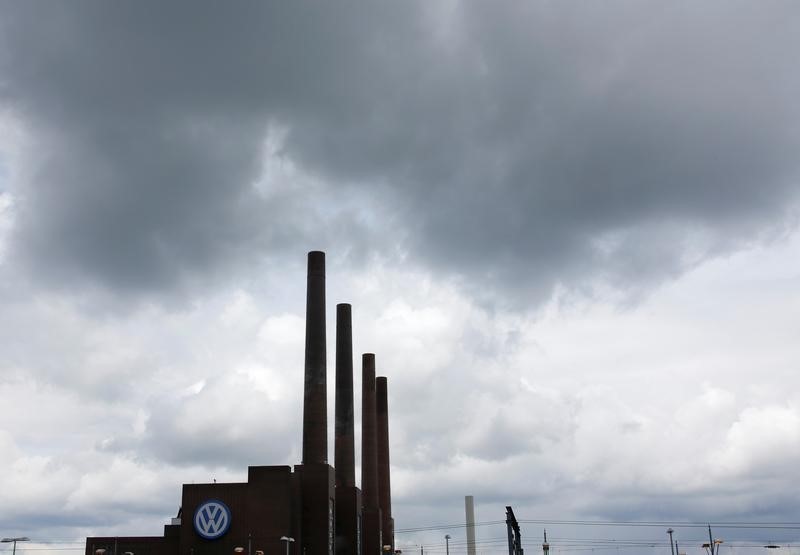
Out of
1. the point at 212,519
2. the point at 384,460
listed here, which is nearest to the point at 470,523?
the point at 384,460

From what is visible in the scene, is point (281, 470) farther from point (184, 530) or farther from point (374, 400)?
point (374, 400)

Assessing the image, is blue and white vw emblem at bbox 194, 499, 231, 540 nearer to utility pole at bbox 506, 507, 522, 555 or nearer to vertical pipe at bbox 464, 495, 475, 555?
utility pole at bbox 506, 507, 522, 555

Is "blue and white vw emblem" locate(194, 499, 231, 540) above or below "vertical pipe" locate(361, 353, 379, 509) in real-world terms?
below

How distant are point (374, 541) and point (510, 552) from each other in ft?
79.2

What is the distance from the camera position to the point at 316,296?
84.4 meters

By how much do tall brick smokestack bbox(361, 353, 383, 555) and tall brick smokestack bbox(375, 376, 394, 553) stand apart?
263 cm

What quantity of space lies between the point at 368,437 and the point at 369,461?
2.91m

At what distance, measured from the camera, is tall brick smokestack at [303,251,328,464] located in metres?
78.0

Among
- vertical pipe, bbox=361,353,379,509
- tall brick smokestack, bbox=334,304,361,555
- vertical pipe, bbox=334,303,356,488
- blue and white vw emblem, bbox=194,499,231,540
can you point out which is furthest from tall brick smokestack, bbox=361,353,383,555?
blue and white vw emblem, bbox=194,499,231,540

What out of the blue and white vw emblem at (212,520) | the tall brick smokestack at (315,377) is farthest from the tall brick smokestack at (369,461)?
the blue and white vw emblem at (212,520)

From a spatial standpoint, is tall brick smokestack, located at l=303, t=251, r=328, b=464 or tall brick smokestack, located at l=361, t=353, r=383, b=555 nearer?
tall brick smokestack, located at l=303, t=251, r=328, b=464

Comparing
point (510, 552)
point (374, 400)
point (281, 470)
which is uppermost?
point (374, 400)

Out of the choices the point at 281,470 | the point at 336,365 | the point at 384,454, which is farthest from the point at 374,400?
the point at 281,470

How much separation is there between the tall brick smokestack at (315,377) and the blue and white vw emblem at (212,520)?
949 cm
